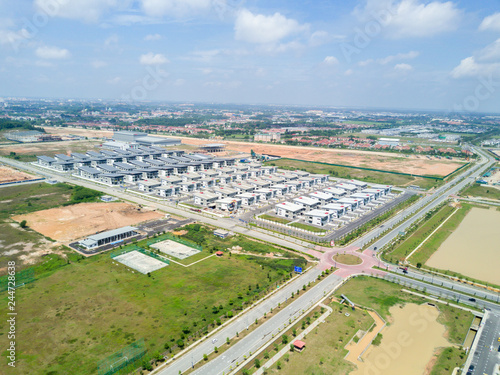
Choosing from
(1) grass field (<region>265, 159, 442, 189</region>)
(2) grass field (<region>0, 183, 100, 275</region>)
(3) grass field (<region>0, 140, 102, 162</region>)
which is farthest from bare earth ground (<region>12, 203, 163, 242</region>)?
(1) grass field (<region>265, 159, 442, 189</region>)

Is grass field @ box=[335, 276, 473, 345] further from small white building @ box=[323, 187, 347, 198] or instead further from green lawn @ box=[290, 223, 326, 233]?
small white building @ box=[323, 187, 347, 198]

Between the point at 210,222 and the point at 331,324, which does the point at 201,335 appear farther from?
the point at 210,222

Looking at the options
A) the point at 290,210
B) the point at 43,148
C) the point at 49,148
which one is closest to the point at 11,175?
the point at 49,148

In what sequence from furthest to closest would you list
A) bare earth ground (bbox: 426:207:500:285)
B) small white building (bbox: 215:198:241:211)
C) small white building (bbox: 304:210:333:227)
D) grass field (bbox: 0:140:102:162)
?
grass field (bbox: 0:140:102:162) → small white building (bbox: 215:198:241:211) → small white building (bbox: 304:210:333:227) → bare earth ground (bbox: 426:207:500:285)

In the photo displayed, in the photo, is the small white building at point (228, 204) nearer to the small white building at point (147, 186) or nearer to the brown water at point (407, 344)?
the small white building at point (147, 186)

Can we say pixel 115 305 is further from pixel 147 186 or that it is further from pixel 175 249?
pixel 147 186
